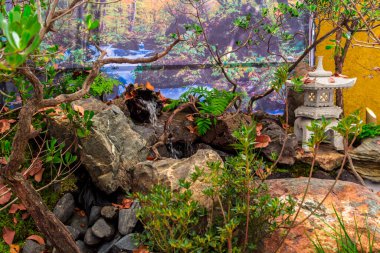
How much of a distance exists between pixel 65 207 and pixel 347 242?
112 inches

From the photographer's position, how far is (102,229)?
4191mm

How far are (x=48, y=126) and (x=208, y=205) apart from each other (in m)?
2.24

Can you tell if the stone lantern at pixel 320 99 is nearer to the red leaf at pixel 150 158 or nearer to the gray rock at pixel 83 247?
the red leaf at pixel 150 158

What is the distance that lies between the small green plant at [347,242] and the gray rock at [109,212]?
2.09 metres

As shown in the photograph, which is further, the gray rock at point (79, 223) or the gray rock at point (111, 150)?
the gray rock at point (111, 150)

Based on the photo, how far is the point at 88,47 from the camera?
249 inches

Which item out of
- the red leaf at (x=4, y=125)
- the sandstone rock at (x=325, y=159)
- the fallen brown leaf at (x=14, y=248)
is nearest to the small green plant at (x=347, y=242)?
the sandstone rock at (x=325, y=159)

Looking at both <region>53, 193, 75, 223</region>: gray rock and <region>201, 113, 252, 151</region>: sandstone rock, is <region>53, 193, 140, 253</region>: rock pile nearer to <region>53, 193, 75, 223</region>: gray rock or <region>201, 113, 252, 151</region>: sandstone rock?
<region>53, 193, 75, 223</region>: gray rock

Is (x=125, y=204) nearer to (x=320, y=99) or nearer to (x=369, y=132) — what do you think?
(x=320, y=99)

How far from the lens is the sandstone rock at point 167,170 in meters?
3.75

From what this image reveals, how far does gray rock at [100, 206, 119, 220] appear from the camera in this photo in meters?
4.28

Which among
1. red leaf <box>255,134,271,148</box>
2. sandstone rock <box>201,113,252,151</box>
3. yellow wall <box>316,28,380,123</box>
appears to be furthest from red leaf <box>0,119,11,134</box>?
yellow wall <box>316,28,380,123</box>

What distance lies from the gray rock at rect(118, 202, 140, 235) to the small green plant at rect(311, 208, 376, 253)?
182 centimetres

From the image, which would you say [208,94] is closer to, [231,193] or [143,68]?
[143,68]
